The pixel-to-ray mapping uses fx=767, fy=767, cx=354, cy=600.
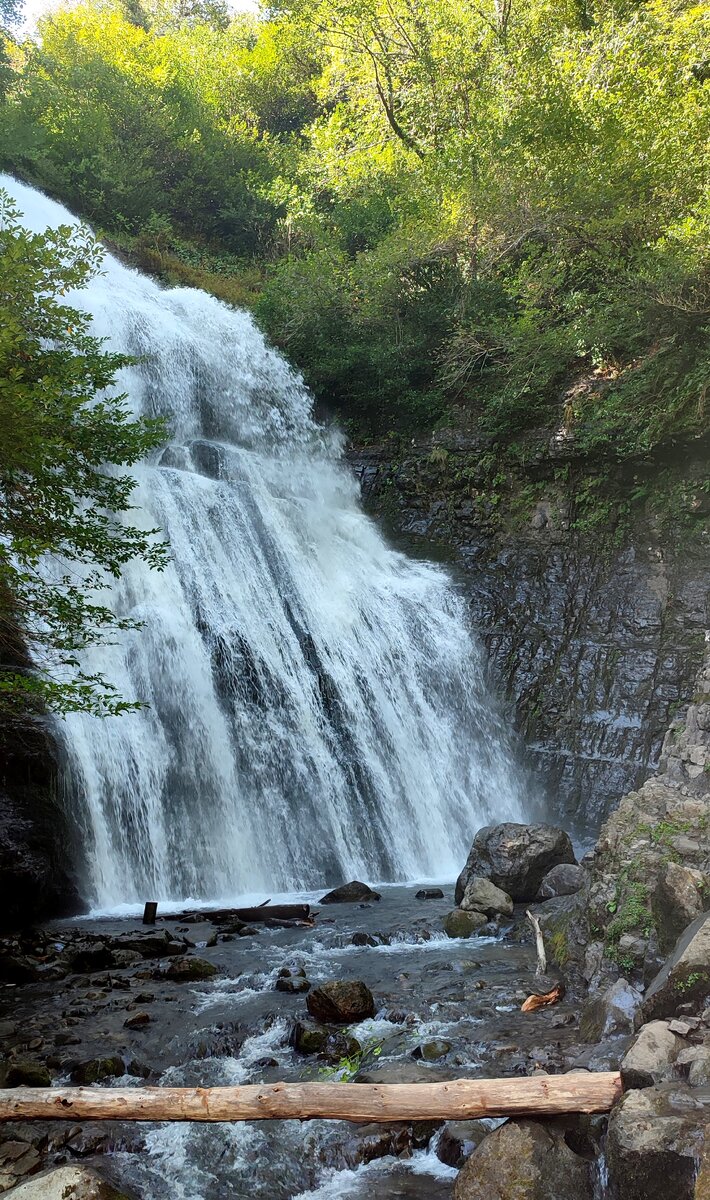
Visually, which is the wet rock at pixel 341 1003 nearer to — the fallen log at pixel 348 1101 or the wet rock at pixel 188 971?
the wet rock at pixel 188 971

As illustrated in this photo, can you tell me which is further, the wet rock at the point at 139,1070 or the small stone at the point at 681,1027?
the wet rock at the point at 139,1070

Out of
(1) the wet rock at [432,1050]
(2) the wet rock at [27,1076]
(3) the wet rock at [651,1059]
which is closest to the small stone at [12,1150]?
(2) the wet rock at [27,1076]

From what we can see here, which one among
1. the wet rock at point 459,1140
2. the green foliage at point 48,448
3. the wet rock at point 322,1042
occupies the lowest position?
the wet rock at point 459,1140

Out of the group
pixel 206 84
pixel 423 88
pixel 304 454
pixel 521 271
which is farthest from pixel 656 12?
pixel 206 84

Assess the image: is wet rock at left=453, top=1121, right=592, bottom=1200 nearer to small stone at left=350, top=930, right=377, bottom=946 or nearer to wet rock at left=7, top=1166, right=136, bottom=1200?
wet rock at left=7, top=1166, right=136, bottom=1200

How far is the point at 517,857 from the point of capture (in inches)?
344

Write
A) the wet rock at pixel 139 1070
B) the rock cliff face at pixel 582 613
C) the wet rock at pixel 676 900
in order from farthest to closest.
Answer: the rock cliff face at pixel 582 613
the wet rock at pixel 676 900
the wet rock at pixel 139 1070

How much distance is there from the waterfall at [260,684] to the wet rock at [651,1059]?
6954mm

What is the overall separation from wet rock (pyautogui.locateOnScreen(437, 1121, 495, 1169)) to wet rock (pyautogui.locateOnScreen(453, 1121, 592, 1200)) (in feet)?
0.66

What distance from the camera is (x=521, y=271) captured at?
55.4 ft

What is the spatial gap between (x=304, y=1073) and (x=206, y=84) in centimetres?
3477

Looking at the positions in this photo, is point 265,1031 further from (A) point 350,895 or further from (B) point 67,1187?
(A) point 350,895

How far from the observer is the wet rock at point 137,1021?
18.4 ft

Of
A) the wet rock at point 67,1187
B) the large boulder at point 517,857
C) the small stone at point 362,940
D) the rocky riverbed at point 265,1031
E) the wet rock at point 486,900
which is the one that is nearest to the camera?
the wet rock at point 67,1187
